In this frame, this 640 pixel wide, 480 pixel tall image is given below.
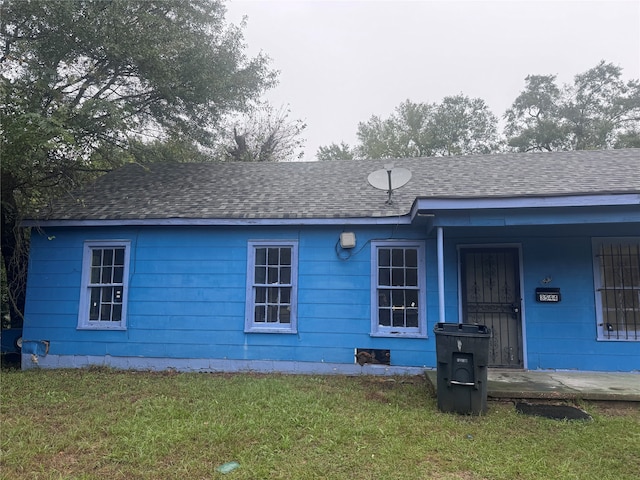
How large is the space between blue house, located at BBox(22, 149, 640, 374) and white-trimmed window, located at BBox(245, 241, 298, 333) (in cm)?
2

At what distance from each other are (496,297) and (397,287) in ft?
5.21

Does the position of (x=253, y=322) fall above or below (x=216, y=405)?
above

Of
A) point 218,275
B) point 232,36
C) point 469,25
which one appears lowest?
point 218,275

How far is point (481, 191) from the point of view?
715cm

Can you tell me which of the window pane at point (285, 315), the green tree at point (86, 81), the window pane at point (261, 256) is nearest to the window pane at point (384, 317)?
the window pane at point (285, 315)

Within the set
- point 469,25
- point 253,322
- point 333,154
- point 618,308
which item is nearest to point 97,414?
point 253,322

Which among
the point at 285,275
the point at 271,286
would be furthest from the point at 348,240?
the point at 271,286

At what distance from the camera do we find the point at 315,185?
8.61m

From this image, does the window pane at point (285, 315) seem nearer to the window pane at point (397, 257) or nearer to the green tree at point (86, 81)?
the window pane at point (397, 257)

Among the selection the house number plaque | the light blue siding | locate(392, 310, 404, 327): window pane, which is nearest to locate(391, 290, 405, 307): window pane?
locate(392, 310, 404, 327): window pane

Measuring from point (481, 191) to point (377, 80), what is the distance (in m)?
22.5

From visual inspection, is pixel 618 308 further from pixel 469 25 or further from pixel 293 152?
pixel 293 152

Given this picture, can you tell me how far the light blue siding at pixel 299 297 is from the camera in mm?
6656

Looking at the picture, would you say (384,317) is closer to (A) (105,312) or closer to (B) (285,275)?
(B) (285,275)
